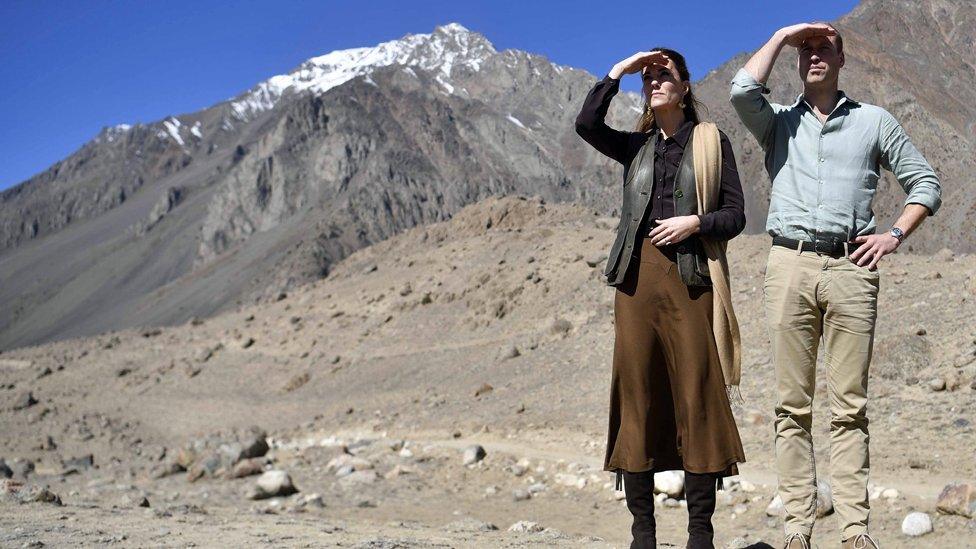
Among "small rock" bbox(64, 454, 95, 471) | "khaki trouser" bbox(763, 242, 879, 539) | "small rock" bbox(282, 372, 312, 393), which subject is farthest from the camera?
"small rock" bbox(282, 372, 312, 393)

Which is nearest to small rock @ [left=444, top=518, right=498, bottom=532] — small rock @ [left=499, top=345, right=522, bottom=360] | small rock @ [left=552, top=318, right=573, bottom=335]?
small rock @ [left=499, top=345, right=522, bottom=360]

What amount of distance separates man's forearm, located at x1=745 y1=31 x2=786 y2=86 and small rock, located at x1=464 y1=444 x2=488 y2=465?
6.92 m

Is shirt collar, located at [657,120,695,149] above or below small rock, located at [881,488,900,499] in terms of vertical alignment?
above

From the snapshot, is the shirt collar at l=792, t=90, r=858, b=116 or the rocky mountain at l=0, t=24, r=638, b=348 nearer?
the shirt collar at l=792, t=90, r=858, b=116

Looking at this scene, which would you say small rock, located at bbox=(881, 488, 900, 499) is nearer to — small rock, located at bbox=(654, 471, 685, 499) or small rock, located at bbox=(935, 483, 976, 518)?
small rock, located at bbox=(935, 483, 976, 518)

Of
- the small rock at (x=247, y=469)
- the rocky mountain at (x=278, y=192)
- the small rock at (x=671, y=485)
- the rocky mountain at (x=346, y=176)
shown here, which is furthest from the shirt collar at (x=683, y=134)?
the rocky mountain at (x=278, y=192)

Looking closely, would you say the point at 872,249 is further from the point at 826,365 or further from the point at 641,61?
the point at 641,61

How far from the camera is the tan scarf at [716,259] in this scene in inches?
140

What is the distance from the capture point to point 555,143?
84438 mm

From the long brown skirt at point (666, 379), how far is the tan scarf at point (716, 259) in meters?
0.04

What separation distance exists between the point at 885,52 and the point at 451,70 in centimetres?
7801

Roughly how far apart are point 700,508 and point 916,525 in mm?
2756

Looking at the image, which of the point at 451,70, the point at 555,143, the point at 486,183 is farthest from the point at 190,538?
the point at 451,70

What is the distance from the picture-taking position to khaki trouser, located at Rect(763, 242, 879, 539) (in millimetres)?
3615
